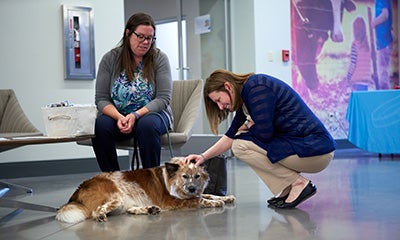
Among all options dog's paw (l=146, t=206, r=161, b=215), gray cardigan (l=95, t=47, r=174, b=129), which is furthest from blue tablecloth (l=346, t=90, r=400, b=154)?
dog's paw (l=146, t=206, r=161, b=215)

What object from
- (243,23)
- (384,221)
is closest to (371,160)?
(243,23)

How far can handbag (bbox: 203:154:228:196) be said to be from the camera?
3270mm

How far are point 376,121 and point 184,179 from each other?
3.92 meters

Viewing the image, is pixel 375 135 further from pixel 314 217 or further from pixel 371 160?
pixel 314 217

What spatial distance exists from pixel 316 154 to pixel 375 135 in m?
3.70

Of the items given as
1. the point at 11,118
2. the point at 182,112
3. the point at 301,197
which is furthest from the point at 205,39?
the point at 301,197

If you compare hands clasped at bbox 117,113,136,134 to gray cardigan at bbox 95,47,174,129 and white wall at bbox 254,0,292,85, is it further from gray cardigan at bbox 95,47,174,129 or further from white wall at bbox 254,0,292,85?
white wall at bbox 254,0,292,85

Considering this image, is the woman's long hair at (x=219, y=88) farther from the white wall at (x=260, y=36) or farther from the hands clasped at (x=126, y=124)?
the white wall at (x=260, y=36)

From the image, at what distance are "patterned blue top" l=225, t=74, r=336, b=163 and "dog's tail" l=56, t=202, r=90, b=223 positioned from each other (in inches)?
38.7

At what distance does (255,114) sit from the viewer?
285cm

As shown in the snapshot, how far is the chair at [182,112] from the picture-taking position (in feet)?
11.7

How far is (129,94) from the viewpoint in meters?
3.56

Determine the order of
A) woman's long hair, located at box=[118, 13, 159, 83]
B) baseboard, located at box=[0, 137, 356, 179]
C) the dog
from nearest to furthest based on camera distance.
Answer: the dog → woman's long hair, located at box=[118, 13, 159, 83] → baseboard, located at box=[0, 137, 356, 179]

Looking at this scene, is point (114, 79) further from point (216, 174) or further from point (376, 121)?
point (376, 121)
